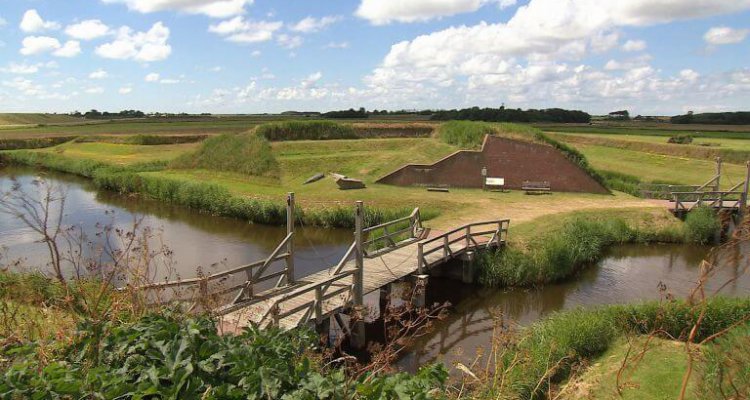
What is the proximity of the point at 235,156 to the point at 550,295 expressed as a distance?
25.7 m

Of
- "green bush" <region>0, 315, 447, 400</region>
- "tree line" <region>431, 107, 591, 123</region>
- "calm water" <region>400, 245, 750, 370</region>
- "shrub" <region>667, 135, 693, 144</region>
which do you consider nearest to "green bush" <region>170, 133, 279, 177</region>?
"calm water" <region>400, 245, 750, 370</region>

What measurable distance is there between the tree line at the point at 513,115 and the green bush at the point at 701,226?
49497 mm

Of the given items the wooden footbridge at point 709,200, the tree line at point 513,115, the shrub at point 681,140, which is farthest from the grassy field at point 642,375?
the tree line at point 513,115

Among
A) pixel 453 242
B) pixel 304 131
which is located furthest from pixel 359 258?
pixel 304 131

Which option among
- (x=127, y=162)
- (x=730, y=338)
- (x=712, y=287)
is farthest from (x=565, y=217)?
(x=127, y=162)

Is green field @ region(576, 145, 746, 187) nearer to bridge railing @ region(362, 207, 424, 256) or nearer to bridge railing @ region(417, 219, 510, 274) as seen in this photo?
bridge railing @ region(417, 219, 510, 274)

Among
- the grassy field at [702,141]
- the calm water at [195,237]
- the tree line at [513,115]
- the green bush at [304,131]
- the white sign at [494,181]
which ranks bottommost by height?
the calm water at [195,237]

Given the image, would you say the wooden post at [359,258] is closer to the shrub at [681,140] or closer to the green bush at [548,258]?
the green bush at [548,258]

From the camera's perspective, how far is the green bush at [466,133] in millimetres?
32125

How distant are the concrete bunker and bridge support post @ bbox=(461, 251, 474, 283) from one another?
1303 cm

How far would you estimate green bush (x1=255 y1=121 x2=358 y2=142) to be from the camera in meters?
41.6

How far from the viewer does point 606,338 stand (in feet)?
34.4

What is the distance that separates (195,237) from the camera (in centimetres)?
2252

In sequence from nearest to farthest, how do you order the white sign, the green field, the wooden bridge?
the wooden bridge, the white sign, the green field
